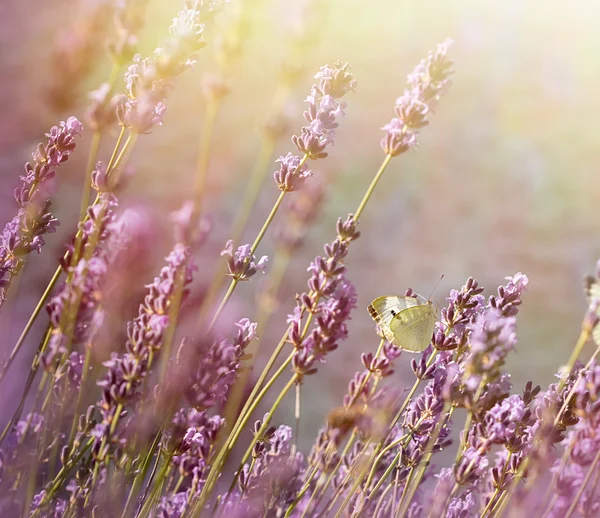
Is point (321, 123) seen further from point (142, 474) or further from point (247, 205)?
point (142, 474)

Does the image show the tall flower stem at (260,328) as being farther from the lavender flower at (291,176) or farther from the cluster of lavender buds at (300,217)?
the lavender flower at (291,176)

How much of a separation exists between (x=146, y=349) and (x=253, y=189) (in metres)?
0.23

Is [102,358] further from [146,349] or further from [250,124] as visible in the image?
[250,124]

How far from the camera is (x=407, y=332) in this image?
1060 mm

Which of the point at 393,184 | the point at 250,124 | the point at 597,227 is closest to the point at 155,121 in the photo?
the point at 250,124

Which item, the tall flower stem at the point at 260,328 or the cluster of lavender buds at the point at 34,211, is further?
the cluster of lavender buds at the point at 34,211

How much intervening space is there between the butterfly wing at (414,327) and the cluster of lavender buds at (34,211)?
1.91 feet

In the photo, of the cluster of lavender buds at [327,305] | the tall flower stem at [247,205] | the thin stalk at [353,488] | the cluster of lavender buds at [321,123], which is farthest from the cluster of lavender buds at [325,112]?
the thin stalk at [353,488]

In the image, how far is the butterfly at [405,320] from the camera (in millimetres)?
1026

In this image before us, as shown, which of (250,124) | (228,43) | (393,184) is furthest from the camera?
(393,184)

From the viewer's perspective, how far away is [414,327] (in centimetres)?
109

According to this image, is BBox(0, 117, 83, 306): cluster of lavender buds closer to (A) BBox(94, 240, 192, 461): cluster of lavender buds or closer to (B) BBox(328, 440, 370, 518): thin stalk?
(A) BBox(94, 240, 192, 461): cluster of lavender buds

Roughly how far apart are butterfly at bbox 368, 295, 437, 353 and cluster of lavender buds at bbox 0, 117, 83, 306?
56 cm

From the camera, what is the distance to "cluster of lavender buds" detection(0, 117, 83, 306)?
2.68 feet
